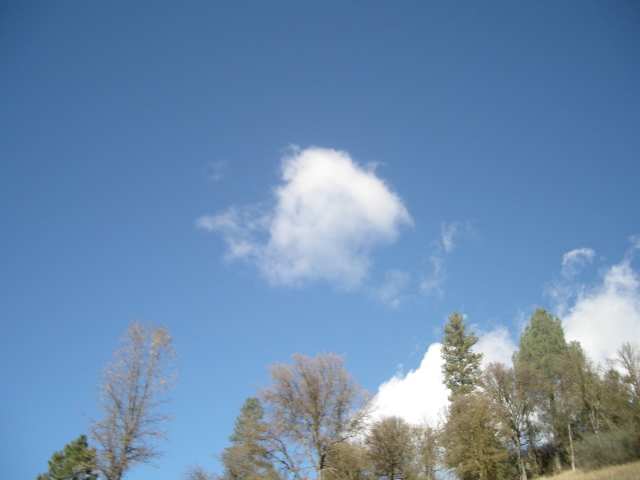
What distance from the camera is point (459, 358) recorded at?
167 ft

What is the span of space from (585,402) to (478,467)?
51.6ft

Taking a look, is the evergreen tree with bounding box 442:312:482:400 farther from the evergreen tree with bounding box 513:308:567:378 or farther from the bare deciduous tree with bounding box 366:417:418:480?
the bare deciduous tree with bounding box 366:417:418:480

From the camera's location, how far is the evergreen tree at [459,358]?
47750 mm

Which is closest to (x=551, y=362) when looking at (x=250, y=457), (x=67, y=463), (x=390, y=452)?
(x=390, y=452)

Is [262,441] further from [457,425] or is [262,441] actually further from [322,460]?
[457,425]

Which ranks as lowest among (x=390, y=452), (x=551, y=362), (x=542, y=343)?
(x=390, y=452)

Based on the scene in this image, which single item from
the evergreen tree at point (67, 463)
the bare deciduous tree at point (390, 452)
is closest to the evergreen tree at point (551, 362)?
the bare deciduous tree at point (390, 452)

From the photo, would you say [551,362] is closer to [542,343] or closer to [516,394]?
[542,343]

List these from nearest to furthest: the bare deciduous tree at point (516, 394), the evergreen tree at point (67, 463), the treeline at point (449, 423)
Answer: the treeline at point (449, 423) → the evergreen tree at point (67, 463) → the bare deciduous tree at point (516, 394)

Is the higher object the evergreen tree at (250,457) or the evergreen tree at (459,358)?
the evergreen tree at (459,358)

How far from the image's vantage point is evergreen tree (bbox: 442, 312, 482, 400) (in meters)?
47.8

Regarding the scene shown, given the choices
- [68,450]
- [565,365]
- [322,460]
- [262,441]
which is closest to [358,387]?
[322,460]

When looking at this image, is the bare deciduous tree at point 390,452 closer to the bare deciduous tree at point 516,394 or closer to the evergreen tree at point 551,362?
the bare deciduous tree at point 516,394

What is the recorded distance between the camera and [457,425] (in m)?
35.3
